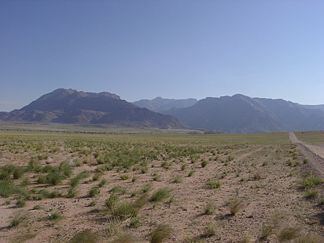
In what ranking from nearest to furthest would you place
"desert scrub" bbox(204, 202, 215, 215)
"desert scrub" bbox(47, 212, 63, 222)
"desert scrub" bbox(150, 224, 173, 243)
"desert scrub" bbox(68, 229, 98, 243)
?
1. "desert scrub" bbox(68, 229, 98, 243)
2. "desert scrub" bbox(150, 224, 173, 243)
3. "desert scrub" bbox(47, 212, 63, 222)
4. "desert scrub" bbox(204, 202, 215, 215)

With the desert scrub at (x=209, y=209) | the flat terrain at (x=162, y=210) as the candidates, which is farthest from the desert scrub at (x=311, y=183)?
the desert scrub at (x=209, y=209)

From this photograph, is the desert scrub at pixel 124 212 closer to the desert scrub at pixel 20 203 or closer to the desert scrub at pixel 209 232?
the desert scrub at pixel 209 232

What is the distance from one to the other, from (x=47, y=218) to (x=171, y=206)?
13.4 ft

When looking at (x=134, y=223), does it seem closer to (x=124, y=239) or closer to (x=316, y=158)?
(x=124, y=239)

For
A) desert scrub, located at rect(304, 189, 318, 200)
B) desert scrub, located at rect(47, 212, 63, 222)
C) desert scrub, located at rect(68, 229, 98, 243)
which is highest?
desert scrub, located at rect(304, 189, 318, 200)

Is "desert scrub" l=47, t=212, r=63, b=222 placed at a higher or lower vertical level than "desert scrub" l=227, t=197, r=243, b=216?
lower

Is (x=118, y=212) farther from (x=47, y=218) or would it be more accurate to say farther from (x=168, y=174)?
(x=168, y=174)

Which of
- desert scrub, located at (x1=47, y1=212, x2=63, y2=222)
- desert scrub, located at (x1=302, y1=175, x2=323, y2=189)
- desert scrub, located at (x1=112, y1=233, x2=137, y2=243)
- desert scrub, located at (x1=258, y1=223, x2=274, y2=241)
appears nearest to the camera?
desert scrub, located at (x1=112, y1=233, x2=137, y2=243)

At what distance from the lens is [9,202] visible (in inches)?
608

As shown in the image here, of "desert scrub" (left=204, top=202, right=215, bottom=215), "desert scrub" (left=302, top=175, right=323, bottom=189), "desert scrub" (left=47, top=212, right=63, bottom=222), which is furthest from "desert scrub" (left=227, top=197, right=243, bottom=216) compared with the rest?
"desert scrub" (left=47, top=212, right=63, bottom=222)

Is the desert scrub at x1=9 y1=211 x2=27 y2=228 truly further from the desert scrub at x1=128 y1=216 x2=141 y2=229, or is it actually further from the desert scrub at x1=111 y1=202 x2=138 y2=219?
the desert scrub at x1=128 y1=216 x2=141 y2=229

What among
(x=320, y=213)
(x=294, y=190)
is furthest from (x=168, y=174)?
(x=320, y=213)

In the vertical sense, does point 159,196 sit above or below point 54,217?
above

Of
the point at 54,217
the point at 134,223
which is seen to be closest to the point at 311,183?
the point at 134,223
